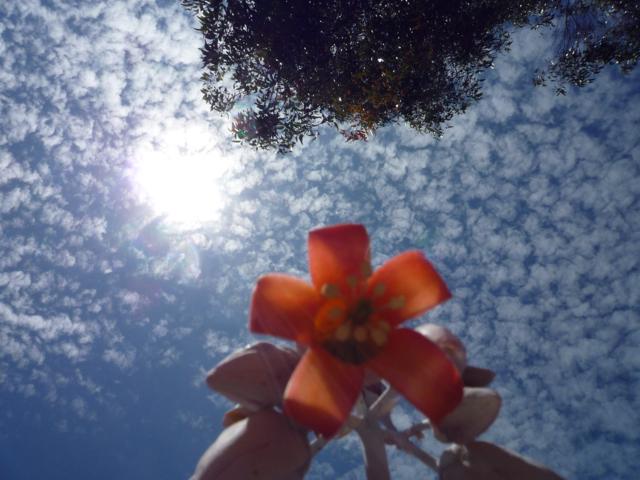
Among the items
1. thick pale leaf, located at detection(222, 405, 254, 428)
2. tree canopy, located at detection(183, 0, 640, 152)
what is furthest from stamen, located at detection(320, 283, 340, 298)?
tree canopy, located at detection(183, 0, 640, 152)

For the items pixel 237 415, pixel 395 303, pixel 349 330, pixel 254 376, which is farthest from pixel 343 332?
pixel 237 415

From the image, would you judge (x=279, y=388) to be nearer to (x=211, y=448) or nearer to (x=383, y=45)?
(x=211, y=448)

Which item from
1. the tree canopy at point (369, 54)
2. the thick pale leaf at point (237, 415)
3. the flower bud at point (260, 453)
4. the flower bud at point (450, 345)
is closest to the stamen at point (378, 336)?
the flower bud at point (450, 345)

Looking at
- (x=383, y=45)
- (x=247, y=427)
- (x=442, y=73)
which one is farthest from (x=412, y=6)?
(x=247, y=427)

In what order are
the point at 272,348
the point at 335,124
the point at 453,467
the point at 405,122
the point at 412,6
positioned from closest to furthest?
the point at 453,467, the point at 272,348, the point at 412,6, the point at 335,124, the point at 405,122

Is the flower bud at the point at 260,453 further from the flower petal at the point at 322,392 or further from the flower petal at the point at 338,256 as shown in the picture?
the flower petal at the point at 338,256

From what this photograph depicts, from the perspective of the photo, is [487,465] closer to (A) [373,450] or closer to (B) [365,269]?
(A) [373,450]
